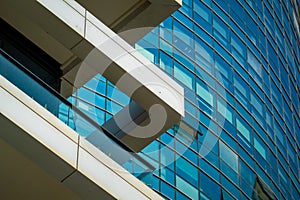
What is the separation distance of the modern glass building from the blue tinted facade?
0.13 feet

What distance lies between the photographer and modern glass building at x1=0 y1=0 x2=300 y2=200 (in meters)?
28.2

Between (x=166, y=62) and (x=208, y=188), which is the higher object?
(x=166, y=62)

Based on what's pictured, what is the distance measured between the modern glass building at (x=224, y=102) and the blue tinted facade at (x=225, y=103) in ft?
0.13

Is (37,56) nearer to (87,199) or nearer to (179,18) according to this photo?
(87,199)

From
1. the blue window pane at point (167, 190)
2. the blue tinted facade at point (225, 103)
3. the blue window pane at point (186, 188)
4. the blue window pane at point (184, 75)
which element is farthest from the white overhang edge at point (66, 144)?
the blue window pane at point (184, 75)

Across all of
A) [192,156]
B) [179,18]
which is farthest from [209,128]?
[179,18]

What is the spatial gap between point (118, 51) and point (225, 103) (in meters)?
18.9

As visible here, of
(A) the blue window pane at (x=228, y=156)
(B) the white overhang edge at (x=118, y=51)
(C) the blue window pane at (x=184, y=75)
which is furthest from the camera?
(A) the blue window pane at (x=228, y=156)

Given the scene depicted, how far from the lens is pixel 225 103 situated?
1331 inches

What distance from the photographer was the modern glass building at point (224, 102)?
28.2 m

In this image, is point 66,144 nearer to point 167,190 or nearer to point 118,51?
point 118,51

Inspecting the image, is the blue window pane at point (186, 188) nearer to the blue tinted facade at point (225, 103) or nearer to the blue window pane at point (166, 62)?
the blue tinted facade at point (225, 103)

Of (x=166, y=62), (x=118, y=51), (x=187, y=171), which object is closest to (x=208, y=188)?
(x=187, y=171)

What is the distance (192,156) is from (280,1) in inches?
684
